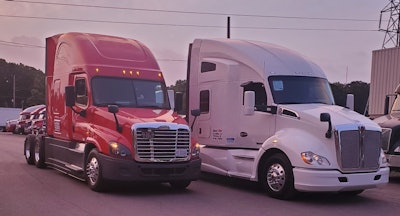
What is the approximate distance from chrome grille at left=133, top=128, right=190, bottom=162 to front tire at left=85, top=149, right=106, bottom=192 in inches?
34.2

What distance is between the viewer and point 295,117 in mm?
10125

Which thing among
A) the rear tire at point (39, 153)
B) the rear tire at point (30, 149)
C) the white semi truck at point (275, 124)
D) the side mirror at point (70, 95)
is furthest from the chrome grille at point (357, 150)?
the rear tire at point (30, 149)

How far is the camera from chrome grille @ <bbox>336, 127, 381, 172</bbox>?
942 cm

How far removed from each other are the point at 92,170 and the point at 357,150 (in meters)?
5.36

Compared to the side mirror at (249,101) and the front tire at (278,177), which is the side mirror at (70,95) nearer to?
the side mirror at (249,101)

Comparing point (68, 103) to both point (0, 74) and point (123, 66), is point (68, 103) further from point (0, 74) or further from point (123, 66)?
point (0, 74)

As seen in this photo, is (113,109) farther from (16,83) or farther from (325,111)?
(16,83)

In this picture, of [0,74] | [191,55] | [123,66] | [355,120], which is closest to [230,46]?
[191,55]

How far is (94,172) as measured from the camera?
10.2m

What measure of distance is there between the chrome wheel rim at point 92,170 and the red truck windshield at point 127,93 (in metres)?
1.36

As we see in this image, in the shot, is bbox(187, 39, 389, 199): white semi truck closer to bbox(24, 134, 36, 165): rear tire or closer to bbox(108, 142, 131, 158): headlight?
bbox(108, 142, 131, 158): headlight

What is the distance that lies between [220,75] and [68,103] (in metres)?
3.66

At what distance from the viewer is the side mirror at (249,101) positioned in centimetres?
1075

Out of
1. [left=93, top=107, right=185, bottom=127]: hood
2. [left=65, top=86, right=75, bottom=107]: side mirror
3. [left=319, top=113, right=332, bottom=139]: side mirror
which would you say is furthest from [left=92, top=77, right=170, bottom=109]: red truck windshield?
[left=319, top=113, right=332, bottom=139]: side mirror
